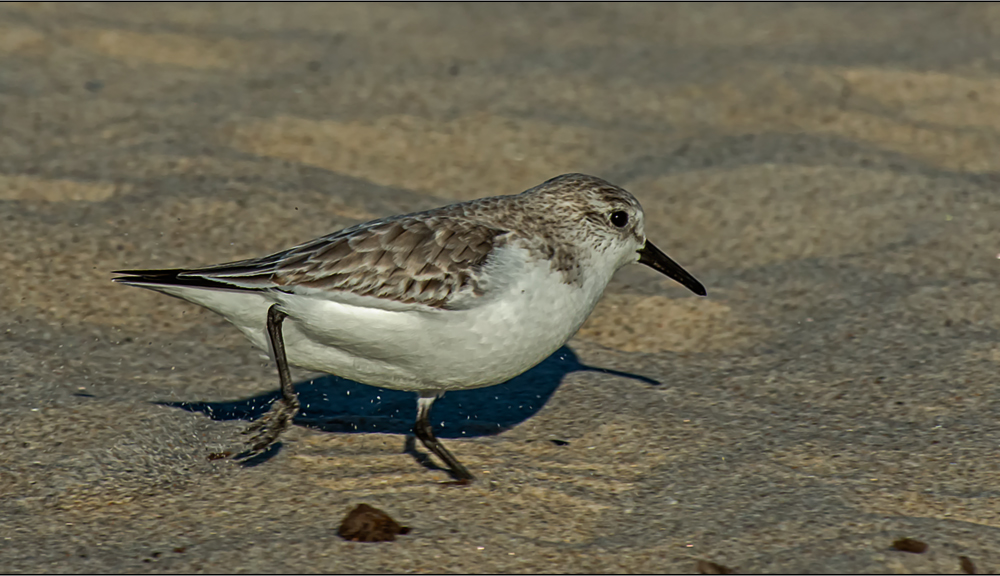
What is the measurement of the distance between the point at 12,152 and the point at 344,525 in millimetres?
4076

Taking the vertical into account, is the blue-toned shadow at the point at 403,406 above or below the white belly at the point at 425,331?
below

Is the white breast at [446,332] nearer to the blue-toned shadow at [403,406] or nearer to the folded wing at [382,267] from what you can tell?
the folded wing at [382,267]

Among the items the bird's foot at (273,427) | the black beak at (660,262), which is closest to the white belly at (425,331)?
the bird's foot at (273,427)

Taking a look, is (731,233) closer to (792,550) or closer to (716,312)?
(716,312)

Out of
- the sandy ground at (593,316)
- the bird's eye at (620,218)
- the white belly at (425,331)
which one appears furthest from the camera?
the bird's eye at (620,218)

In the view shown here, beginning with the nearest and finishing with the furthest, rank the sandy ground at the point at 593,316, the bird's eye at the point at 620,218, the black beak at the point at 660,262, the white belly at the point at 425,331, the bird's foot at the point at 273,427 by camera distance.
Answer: the sandy ground at the point at 593,316 < the white belly at the point at 425,331 < the bird's foot at the point at 273,427 < the bird's eye at the point at 620,218 < the black beak at the point at 660,262

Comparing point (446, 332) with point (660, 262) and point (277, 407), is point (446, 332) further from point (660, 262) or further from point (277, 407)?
point (660, 262)

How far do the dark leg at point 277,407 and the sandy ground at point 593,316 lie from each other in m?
0.16

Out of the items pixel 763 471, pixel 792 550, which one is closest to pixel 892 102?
pixel 763 471

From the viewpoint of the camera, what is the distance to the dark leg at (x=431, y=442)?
4070 millimetres

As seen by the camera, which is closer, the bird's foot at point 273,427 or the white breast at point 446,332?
the white breast at point 446,332

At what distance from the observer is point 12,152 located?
6648mm

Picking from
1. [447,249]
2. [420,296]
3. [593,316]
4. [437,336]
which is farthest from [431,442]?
[593,316]

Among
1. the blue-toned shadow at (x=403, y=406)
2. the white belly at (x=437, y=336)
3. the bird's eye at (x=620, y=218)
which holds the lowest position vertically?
the blue-toned shadow at (x=403, y=406)
